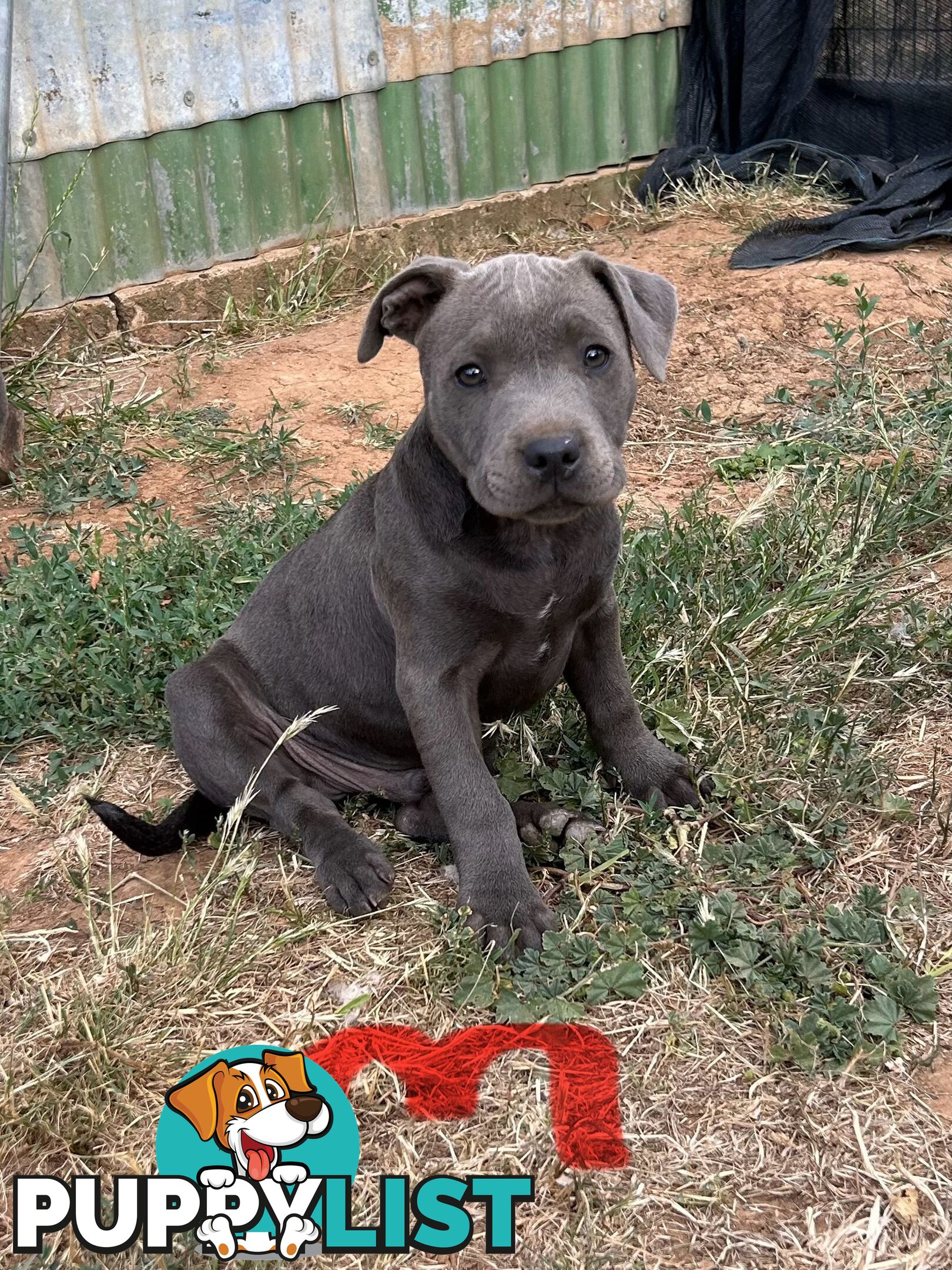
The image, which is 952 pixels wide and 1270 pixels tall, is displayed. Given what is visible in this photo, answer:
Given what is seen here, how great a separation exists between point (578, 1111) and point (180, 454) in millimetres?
4162

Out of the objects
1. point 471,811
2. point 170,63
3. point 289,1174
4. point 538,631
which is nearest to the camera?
point 289,1174

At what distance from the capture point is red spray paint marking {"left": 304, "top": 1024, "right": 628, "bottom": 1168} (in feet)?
8.41

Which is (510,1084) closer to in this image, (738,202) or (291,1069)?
(291,1069)

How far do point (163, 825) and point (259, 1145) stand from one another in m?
1.23

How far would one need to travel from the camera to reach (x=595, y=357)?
3.01 metres

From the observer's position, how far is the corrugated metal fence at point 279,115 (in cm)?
671

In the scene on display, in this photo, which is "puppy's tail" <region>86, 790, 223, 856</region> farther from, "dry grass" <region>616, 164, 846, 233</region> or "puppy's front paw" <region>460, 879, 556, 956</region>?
"dry grass" <region>616, 164, 846, 233</region>

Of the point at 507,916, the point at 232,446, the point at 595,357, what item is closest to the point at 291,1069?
the point at 507,916

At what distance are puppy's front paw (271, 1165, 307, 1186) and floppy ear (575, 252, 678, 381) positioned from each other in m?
1.92

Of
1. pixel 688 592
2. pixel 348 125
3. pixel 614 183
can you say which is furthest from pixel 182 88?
pixel 688 592

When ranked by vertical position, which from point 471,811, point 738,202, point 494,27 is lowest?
point 471,811

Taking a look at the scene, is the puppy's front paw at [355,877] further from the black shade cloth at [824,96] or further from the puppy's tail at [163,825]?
the black shade cloth at [824,96]

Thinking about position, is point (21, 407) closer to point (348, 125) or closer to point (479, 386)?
point (348, 125)

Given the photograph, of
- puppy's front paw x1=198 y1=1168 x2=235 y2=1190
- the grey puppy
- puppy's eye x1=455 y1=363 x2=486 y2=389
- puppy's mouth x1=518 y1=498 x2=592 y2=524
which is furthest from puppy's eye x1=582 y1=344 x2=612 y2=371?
puppy's front paw x1=198 y1=1168 x2=235 y2=1190
